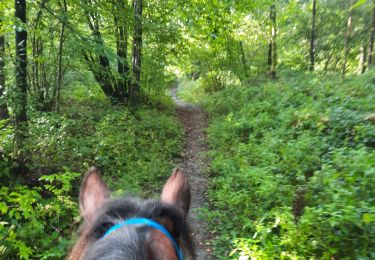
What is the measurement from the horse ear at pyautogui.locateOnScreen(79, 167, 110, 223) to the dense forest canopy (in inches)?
19.5

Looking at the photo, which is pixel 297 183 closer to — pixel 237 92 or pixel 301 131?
pixel 301 131

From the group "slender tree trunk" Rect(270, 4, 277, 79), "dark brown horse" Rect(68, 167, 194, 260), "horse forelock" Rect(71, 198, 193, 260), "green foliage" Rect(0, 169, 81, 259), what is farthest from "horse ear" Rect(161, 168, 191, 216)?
"slender tree trunk" Rect(270, 4, 277, 79)

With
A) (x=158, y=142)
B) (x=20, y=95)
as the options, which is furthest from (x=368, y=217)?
(x=158, y=142)

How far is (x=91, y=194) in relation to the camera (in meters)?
1.40

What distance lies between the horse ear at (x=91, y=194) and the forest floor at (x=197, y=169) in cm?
68

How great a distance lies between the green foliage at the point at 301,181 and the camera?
11.1ft

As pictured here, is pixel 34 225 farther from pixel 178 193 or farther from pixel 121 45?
pixel 121 45

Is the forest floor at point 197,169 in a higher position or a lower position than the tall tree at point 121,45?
lower

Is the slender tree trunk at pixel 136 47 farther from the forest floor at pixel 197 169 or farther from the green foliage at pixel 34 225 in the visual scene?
the green foliage at pixel 34 225

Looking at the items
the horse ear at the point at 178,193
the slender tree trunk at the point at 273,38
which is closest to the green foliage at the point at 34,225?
the horse ear at the point at 178,193

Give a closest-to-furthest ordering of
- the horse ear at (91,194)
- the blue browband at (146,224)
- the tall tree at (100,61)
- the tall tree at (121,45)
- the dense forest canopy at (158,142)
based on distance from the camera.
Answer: the blue browband at (146,224)
the horse ear at (91,194)
the dense forest canopy at (158,142)
the tall tree at (100,61)
the tall tree at (121,45)

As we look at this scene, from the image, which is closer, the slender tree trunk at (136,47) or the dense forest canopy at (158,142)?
the dense forest canopy at (158,142)

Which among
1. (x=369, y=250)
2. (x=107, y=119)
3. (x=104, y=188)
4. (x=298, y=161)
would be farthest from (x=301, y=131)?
(x=104, y=188)

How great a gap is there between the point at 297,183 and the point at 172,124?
6864mm
